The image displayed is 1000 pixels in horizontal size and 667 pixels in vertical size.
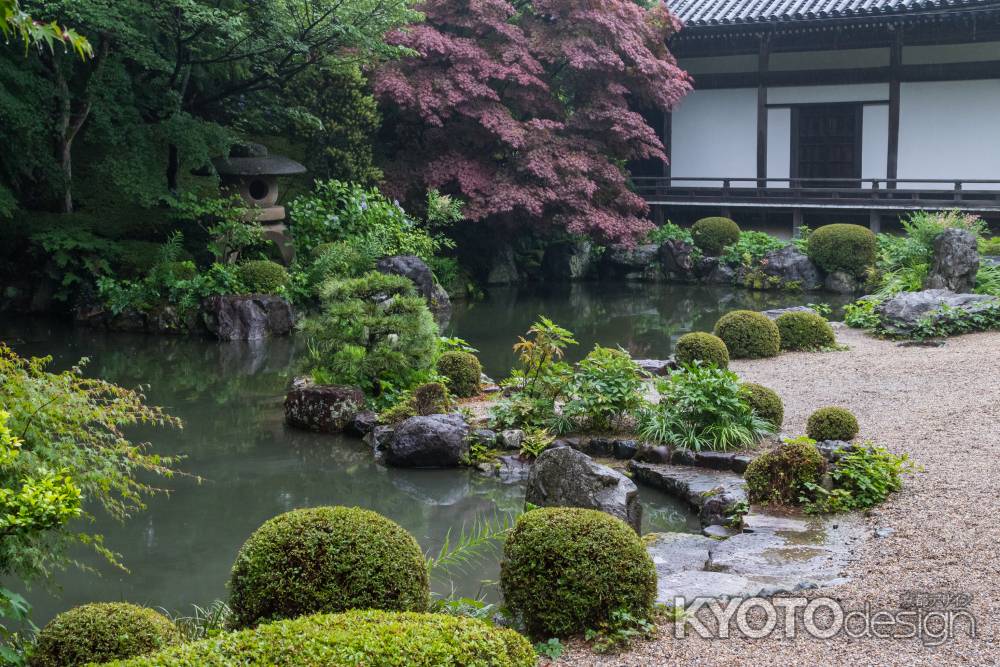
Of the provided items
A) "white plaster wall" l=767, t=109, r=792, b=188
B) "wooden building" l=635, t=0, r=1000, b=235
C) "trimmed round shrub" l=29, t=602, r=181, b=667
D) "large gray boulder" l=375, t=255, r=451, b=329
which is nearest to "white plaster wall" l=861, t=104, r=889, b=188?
"wooden building" l=635, t=0, r=1000, b=235

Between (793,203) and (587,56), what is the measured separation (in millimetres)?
5593

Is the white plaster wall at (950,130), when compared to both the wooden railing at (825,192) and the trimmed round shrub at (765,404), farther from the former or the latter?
the trimmed round shrub at (765,404)

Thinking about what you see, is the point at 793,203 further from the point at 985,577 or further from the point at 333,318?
the point at 985,577

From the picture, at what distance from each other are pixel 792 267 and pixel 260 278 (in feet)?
34.8

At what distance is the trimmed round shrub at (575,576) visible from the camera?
4.93 metres

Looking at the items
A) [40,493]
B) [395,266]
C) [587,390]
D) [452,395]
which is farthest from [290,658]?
[395,266]

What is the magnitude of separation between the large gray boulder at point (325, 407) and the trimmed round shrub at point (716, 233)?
42.3 feet

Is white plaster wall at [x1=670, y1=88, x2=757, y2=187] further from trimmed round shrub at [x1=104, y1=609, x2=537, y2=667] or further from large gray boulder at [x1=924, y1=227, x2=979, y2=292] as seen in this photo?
trimmed round shrub at [x1=104, y1=609, x2=537, y2=667]

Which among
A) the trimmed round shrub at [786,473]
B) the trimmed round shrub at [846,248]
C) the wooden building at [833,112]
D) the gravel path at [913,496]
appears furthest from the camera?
the wooden building at [833,112]

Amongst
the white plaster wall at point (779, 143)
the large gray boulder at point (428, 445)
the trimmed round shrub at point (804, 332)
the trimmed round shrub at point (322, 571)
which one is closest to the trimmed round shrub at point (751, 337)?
the trimmed round shrub at point (804, 332)

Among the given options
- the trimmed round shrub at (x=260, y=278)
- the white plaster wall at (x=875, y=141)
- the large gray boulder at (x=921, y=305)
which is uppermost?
the white plaster wall at (x=875, y=141)

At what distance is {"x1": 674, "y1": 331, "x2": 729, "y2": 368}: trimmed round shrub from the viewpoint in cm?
1144

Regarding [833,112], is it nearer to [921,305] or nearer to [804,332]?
[921,305]

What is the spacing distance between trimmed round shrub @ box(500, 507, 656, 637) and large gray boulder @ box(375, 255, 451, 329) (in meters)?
11.6
